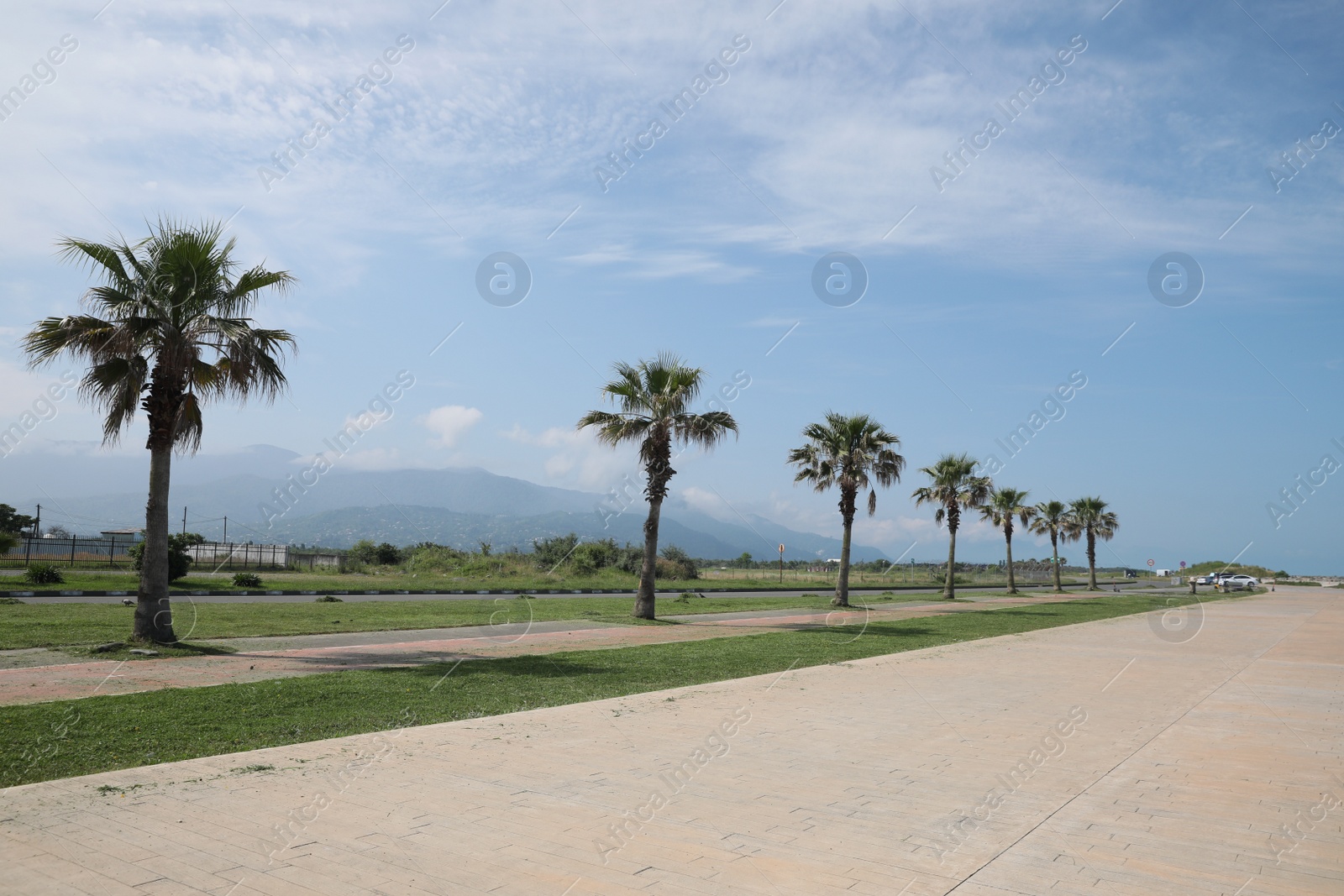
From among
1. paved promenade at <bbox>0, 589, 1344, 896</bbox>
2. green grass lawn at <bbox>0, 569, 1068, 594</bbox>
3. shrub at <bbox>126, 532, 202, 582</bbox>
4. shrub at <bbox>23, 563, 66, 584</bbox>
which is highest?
shrub at <bbox>126, 532, 202, 582</bbox>

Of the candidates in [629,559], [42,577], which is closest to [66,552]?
[42,577]

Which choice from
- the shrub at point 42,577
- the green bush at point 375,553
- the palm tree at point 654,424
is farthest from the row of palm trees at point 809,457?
the green bush at point 375,553

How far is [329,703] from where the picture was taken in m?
10.5

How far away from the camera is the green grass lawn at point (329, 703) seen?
7867 mm

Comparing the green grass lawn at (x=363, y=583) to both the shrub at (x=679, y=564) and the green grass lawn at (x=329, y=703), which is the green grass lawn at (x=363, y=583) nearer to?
the shrub at (x=679, y=564)

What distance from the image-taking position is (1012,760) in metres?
8.51

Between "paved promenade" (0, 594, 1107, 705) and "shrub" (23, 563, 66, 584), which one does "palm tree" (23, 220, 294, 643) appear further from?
"shrub" (23, 563, 66, 584)

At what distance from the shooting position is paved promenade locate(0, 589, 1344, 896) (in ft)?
16.7

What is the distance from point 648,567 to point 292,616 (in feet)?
31.5

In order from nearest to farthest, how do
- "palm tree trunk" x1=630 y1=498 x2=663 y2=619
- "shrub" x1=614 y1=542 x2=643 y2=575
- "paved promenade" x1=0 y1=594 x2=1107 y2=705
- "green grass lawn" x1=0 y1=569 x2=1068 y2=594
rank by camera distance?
"paved promenade" x1=0 y1=594 x2=1107 y2=705 < "palm tree trunk" x1=630 y1=498 x2=663 y2=619 < "green grass lawn" x1=0 y1=569 x2=1068 y2=594 < "shrub" x1=614 y1=542 x2=643 y2=575

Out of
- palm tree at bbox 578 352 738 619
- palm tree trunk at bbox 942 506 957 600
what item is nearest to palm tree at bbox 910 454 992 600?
palm tree trunk at bbox 942 506 957 600

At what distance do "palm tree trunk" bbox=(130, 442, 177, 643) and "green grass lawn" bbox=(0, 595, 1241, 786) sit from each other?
4393mm

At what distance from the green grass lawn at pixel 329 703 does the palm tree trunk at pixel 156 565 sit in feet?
14.4

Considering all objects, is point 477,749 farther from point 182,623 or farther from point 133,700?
point 182,623
